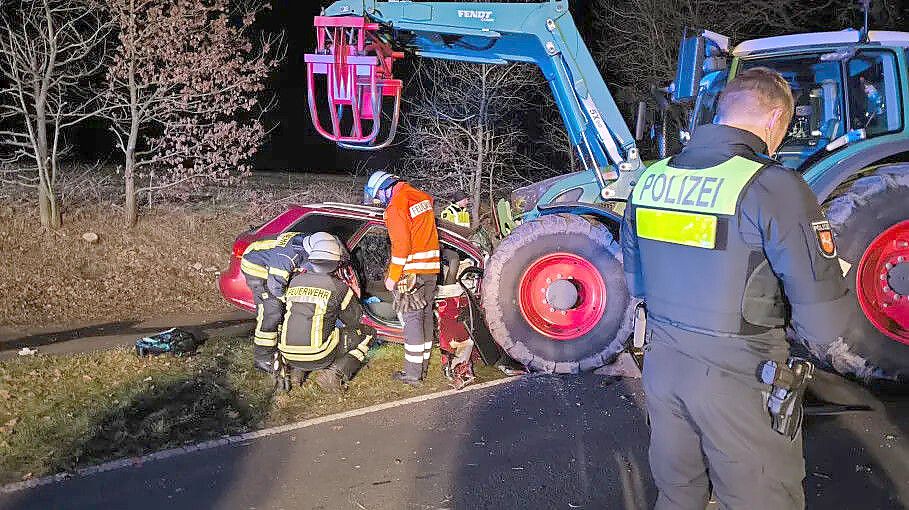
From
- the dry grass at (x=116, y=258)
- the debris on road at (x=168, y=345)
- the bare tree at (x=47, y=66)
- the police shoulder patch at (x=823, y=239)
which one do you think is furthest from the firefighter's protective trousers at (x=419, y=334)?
the bare tree at (x=47, y=66)

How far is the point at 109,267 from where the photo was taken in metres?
10.2

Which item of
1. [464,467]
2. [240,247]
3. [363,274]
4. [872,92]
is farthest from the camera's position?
[363,274]

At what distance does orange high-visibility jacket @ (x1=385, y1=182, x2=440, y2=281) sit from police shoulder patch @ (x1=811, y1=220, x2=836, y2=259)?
12.0 feet

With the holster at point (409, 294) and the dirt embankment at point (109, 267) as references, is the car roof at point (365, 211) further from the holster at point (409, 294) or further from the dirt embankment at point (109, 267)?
the dirt embankment at point (109, 267)

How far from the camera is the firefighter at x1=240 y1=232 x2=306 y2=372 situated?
5527mm

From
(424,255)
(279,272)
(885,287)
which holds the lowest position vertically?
(279,272)

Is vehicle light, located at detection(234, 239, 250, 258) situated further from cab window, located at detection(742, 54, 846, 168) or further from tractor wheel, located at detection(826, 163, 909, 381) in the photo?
tractor wheel, located at detection(826, 163, 909, 381)

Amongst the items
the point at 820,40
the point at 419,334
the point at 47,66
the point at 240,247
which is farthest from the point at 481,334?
the point at 47,66

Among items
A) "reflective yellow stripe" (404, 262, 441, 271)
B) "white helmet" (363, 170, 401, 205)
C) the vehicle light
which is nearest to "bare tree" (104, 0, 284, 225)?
the vehicle light

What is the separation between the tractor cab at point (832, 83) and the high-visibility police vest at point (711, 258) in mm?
3535

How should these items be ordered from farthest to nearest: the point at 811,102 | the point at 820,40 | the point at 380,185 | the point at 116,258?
1. the point at 116,258
2. the point at 380,185
3. the point at 811,102
4. the point at 820,40

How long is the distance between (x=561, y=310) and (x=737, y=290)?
3574 mm

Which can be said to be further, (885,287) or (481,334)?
(481,334)

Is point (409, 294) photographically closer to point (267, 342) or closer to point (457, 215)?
point (267, 342)
